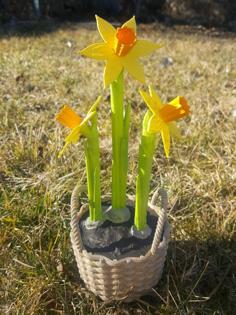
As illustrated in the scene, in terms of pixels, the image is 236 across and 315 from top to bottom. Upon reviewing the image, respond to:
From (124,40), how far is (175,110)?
23 centimetres

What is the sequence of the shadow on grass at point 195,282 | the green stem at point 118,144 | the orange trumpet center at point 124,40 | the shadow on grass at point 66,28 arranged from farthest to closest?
the shadow on grass at point 66,28
the shadow on grass at point 195,282
the green stem at point 118,144
the orange trumpet center at point 124,40

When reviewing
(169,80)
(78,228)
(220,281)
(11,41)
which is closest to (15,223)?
(78,228)

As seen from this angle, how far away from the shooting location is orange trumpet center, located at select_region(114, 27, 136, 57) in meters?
1.17

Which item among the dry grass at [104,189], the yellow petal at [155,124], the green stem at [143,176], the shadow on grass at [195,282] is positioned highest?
the yellow petal at [155,124]

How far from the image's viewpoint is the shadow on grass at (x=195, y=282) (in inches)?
58.5

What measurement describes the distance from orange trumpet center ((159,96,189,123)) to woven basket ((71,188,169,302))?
0.32 meters

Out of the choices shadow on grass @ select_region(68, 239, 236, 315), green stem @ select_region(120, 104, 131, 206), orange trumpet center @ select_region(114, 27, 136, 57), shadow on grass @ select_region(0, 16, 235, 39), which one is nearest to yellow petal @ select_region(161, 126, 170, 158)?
green stem @ select_region(120, 104, 131, 206)

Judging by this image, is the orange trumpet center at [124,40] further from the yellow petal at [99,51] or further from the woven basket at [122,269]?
the woven basket at [122,269]

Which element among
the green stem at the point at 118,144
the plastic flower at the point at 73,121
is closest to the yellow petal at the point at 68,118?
the plastic flower at the point at 73,121

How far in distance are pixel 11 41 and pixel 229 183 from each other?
11.7 feet

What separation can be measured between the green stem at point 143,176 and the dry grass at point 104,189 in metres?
0.28

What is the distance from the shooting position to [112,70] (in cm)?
122

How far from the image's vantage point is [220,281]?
1.59 meters

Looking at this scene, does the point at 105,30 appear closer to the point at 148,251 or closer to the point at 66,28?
the point at 148,251
